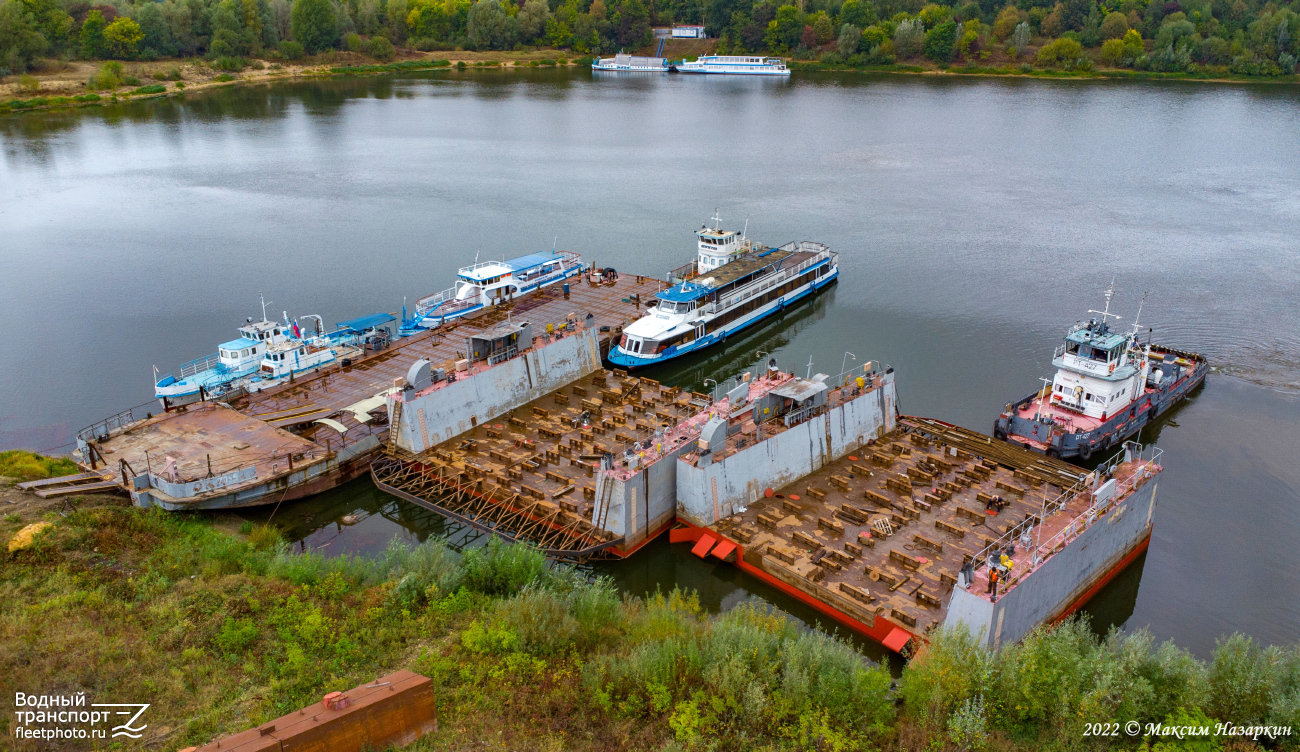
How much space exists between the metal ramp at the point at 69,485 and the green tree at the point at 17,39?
5024 inches

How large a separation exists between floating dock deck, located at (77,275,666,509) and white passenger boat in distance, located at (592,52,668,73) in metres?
143

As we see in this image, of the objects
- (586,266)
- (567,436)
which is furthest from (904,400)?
(586,266)

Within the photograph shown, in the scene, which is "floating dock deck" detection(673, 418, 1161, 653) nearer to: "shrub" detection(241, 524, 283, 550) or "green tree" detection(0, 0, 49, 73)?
"shrub" detection(241, 524, 283, 550)

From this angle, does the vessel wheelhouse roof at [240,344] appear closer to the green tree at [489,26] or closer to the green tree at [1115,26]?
the green tree at [489,26]

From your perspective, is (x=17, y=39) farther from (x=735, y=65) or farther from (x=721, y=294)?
(x=721, y=294)

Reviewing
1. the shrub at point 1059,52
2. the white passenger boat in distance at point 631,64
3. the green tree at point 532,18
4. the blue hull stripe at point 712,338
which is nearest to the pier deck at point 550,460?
the blue hull stripe at point 712,338

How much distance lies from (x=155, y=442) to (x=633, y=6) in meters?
167

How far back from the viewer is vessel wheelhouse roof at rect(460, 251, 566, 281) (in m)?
57.7

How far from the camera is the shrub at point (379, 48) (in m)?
164

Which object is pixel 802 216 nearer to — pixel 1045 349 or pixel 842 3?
pixel 1045 349

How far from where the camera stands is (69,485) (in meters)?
33.0

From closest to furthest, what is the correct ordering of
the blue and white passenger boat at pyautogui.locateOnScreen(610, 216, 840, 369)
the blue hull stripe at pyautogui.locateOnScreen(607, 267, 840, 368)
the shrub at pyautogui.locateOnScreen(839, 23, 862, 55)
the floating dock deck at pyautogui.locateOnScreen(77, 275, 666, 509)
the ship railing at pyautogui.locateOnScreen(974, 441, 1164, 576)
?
the ship railing at pyautogui.locateOnScreen(974, 441, 1164, 576)
the floating dock deck at pyautogui.locateOnScreen(77, 275, 666, 509)
the blue hull stripe at pyautogui.locateOnScreen(607, 267, 840, 368)
the blue and white passenger boat at pyautogui.locateOnScreen(610, 216, 840, 369)
the shrub at pyautogui.locateOnScreen(839, 23, 862, 55)

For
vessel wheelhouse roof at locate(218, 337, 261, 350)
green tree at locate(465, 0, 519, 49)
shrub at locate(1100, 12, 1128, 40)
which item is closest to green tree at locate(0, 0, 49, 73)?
green tree at locate(465, 0, 519, 49)

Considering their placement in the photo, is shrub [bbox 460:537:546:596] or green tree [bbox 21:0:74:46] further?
green tree [bbox 21:0:74:46]
